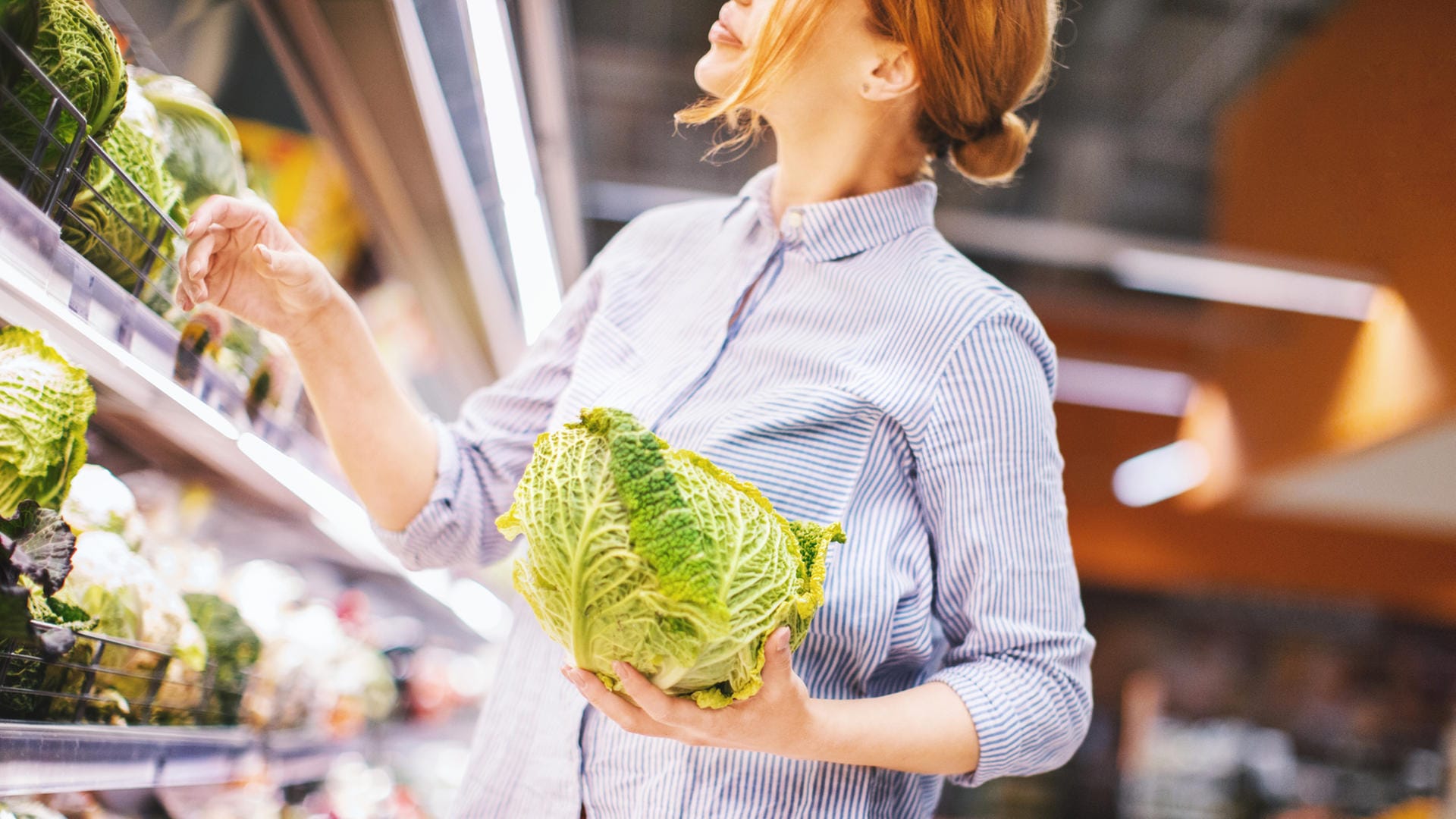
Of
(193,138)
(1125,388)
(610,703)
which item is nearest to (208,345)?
(193,138)

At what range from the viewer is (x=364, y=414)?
1370 mm

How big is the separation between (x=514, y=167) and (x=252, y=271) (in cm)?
89

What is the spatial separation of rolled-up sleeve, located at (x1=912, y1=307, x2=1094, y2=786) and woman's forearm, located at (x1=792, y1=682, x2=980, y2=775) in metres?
0.03

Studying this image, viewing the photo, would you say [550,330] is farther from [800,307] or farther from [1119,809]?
[1119,809]

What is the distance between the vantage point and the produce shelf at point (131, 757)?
1.12 metres

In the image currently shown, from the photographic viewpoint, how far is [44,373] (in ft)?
3.77

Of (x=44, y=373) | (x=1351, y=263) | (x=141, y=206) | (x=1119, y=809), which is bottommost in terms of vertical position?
(x=1119, y=809)

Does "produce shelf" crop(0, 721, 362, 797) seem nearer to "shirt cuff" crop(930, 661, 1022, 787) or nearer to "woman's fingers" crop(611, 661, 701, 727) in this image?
"woman's fingers" crop(611, 661, 701, 727)

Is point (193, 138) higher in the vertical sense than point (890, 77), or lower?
lower

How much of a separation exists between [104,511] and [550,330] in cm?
68

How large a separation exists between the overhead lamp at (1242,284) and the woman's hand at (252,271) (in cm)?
464

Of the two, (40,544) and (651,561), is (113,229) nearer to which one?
(40,544)

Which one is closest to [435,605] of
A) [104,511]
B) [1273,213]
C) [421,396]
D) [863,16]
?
[421,396]

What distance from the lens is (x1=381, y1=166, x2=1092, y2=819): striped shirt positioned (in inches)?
48.8
